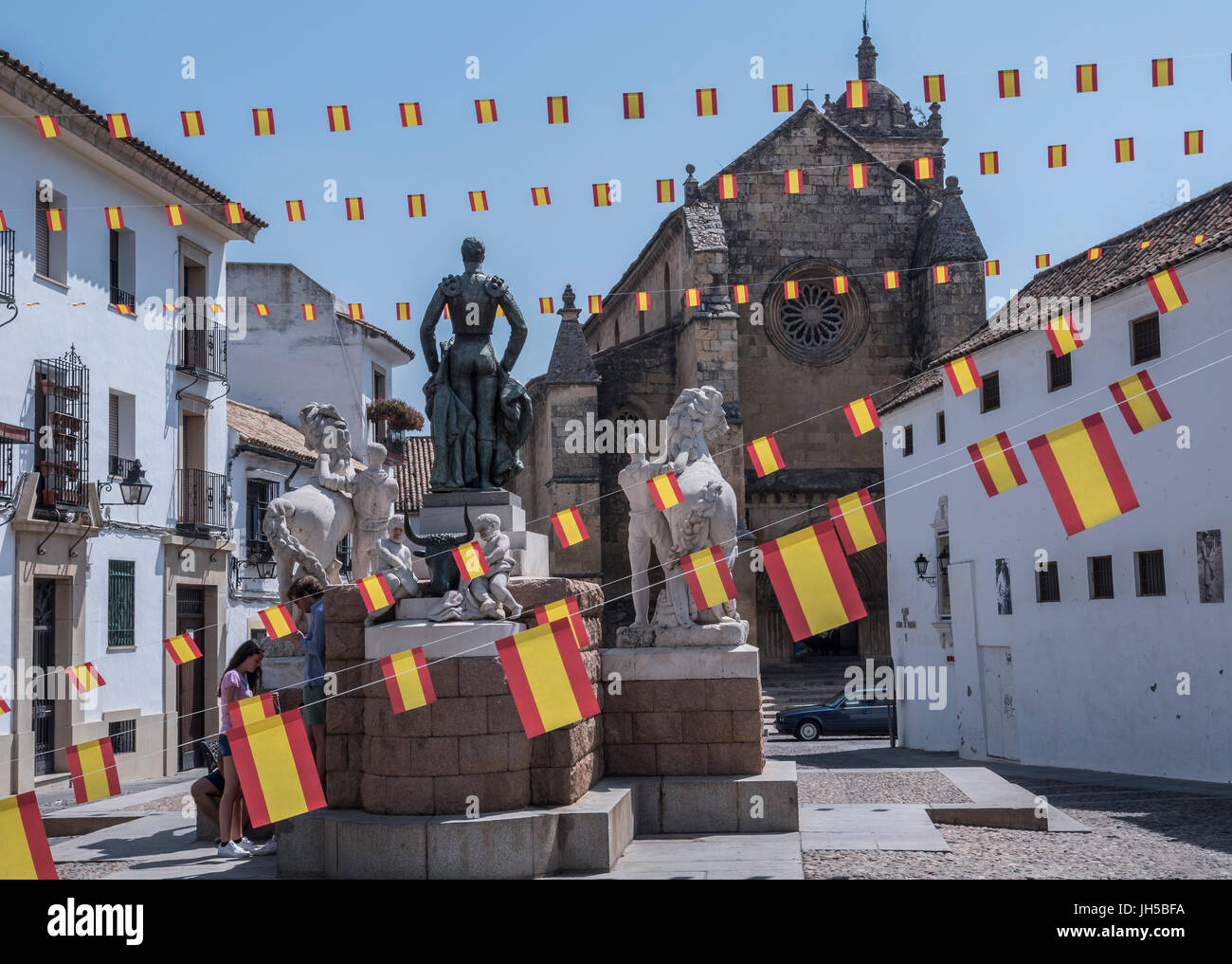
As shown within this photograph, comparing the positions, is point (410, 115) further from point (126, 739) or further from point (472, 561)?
point (126, 739)

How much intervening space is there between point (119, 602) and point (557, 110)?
11242 mm

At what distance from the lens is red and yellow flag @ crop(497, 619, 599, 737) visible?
714 cm

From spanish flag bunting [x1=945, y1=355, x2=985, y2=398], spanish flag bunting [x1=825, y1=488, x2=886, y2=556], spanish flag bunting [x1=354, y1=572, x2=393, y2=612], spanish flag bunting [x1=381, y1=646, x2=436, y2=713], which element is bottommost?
spanish flag bunting [x1=381, y1=646, x2=436, y2=713]

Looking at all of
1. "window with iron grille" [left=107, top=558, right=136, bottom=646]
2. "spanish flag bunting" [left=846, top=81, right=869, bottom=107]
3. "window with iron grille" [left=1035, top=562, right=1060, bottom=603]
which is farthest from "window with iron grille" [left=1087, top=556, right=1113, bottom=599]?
"window with iron grille" [left=107, top=558, right=136, bottom=646]

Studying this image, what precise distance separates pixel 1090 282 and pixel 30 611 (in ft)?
50.6

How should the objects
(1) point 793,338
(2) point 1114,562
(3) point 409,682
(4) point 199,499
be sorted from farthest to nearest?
(1) point 793,338
(4) point 199,499
(2) point 1114,562
(3) point 409,682

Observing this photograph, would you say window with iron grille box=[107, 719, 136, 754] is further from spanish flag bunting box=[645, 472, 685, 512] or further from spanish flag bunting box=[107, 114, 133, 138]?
spanish flag bunting box=[645, 472, 685, 512]

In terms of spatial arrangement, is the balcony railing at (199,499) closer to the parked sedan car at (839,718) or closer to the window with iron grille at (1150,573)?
the parked sedan car at (839,718)

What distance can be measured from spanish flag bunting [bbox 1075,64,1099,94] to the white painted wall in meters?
7.05

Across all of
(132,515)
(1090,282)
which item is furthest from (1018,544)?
(132,515)

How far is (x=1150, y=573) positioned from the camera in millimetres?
17344

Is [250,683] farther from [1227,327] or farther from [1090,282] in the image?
[1090,282]

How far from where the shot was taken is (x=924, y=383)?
24.0 meters

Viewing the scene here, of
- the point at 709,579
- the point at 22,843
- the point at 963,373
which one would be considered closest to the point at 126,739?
the point at 709,579
